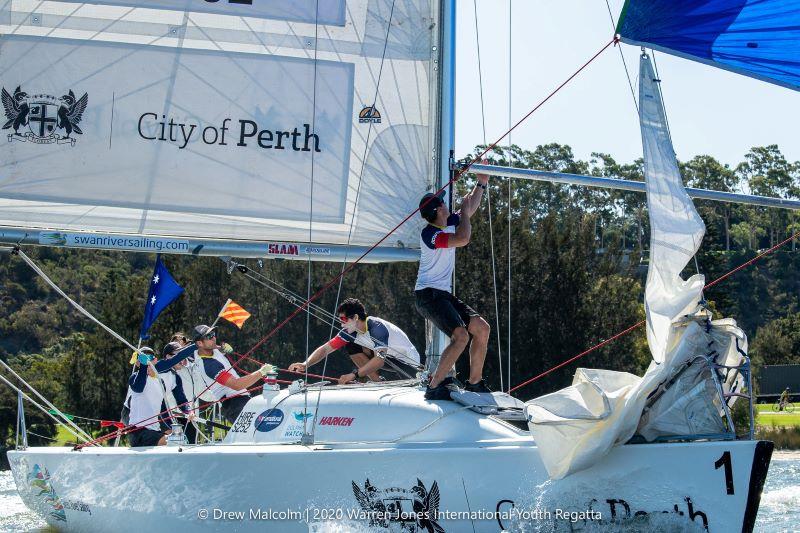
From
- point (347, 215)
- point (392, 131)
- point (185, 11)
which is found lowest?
point (347, 215)

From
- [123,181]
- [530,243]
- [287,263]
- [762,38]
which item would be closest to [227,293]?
[287,263]

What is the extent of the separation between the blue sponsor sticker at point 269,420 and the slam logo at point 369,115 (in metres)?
2.64

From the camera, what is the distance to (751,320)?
198 ft

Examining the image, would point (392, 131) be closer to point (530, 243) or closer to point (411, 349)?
point (411, 349)

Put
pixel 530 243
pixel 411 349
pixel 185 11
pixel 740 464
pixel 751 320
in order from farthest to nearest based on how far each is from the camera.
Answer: pixel 751 320
pixel 530 243
pixel 185 11
pixel 411 349
pixel 740 464

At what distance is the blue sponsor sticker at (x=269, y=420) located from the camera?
805 centimetres

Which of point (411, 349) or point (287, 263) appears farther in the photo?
point (287, 263)

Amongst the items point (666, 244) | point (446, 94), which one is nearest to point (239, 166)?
point (446, 94)

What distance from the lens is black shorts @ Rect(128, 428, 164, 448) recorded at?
9008mm

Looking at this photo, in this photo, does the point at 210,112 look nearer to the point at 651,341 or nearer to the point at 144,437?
the point at 144,437

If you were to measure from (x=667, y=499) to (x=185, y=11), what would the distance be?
582 cm

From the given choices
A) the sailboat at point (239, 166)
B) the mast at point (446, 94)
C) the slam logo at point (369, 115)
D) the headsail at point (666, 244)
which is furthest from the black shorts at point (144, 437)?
the headsail at point (666, 244)

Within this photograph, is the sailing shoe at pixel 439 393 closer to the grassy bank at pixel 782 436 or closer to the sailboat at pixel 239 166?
the sailboat at pixel 239 166

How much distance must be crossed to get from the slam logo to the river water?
436cm
